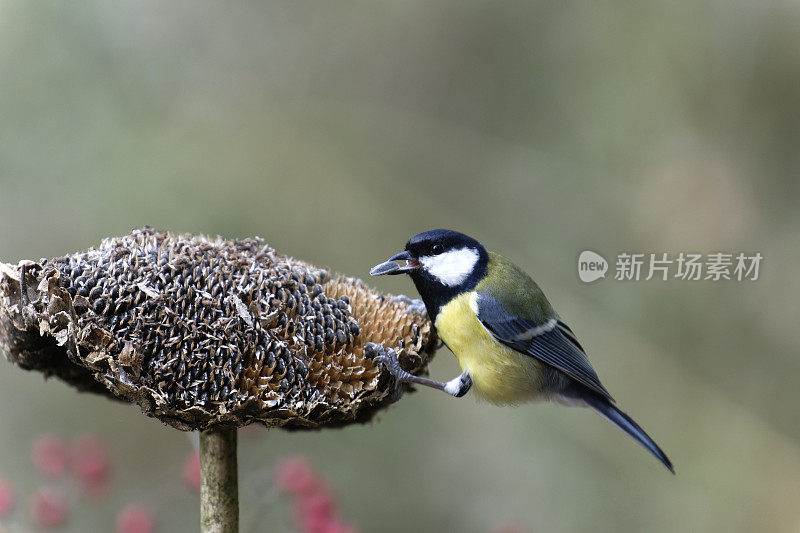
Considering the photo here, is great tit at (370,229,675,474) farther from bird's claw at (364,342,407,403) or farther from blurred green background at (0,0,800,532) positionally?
blurred green background at (0,0,800,532)

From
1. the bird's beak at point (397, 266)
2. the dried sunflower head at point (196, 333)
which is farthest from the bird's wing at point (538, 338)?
the dried sunflower head at point (196, 333)

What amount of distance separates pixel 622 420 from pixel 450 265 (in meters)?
0.76

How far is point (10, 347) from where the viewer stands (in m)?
1.69

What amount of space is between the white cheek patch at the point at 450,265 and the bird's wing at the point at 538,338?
0.29 ft

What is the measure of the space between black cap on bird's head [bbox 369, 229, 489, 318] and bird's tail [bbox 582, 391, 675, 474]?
597 mm

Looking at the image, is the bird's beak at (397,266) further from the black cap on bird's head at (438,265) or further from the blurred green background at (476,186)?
the blurred green background at (476,186)

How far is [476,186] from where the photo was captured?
185 inches

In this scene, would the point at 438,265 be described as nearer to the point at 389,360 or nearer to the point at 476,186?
the point at 389,360

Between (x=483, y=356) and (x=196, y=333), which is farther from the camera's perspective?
(x=483, y=356)

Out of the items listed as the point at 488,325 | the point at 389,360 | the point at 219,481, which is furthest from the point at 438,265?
the point at 219,481

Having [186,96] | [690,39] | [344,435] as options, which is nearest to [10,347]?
[344,435]

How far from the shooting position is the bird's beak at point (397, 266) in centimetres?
214

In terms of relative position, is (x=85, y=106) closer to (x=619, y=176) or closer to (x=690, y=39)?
(x=619, y=176)

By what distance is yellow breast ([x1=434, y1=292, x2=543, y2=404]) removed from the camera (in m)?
2.21
